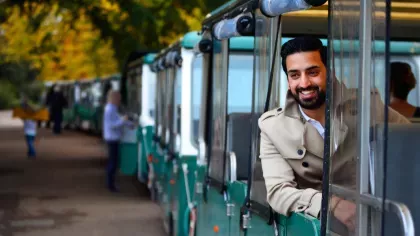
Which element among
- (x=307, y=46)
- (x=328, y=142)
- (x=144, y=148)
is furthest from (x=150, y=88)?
(x=328, y=142)

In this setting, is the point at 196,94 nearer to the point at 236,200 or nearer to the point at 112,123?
the point at 236,200

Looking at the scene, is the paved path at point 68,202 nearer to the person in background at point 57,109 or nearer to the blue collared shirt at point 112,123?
the blue collared shirt at point 112,123

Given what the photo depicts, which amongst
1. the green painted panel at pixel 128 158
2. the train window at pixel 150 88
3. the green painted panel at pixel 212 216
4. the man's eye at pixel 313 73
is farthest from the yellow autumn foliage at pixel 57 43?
the man's eye at pixel 313 73

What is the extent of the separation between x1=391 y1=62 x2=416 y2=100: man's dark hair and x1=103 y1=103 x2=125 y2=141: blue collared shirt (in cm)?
1063

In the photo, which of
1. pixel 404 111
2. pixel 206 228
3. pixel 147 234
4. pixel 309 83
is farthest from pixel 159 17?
pixel 309 83

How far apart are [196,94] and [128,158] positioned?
30.0ft

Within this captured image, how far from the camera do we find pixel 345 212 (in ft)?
13.0

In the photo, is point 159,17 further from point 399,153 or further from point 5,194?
point 399,153

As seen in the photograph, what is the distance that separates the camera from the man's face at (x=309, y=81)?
4855mm

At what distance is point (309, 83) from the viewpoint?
191 inches

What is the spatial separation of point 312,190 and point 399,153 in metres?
0.94

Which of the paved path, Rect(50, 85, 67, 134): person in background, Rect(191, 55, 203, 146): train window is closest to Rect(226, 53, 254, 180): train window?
Rect(191, 55, 203, 146): train window

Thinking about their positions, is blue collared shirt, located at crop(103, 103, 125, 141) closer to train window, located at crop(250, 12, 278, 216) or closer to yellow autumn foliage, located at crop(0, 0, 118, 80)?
yellow autumn foliage, located at crop(0, 0, 118, 80)

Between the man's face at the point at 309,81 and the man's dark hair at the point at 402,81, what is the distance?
1124 millimetres
